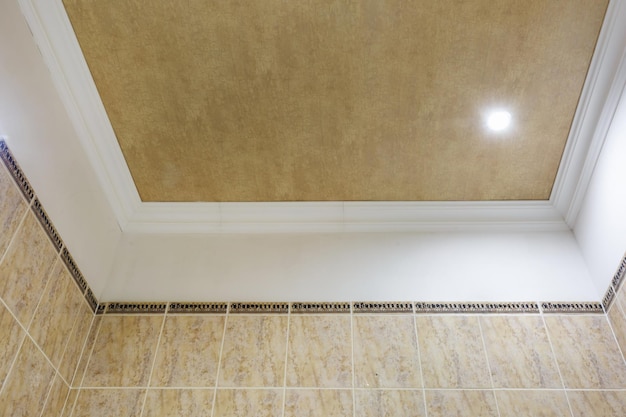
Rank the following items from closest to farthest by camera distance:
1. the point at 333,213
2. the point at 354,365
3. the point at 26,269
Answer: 1. the point at 26,269
2. the point at 354,365
3. the point at 333,213

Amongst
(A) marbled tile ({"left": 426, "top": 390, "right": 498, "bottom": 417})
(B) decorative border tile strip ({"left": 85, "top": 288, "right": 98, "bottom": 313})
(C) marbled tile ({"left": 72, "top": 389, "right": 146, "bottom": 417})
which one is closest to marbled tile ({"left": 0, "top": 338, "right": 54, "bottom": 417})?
(C) marbled tile ({"left": 72, "top": 389, "right": 146, "bottom": 417})

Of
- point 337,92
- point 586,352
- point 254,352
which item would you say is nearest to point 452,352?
point 586,352

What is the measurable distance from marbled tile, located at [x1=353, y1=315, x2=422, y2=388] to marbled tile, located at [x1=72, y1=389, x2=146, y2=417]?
0.77 metres

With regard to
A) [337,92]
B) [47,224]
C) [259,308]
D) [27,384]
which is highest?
[337,92]

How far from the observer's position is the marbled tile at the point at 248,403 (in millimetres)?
1835

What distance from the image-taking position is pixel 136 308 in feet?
6.95

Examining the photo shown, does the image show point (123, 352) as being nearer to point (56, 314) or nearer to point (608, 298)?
point (56, 314)

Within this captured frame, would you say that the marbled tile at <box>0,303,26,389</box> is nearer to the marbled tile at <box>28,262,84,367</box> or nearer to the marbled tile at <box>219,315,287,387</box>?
the marbled tile at <box>28,262,84,367</box>

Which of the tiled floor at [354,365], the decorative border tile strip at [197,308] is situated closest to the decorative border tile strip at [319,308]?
the tiled floor at [354,365]

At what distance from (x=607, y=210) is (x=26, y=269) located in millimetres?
2072

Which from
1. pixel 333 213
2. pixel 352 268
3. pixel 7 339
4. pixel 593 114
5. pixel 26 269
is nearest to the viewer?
pixel 7 339

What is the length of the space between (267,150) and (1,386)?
1.20 m

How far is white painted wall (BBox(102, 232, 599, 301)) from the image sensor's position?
2.14 meters

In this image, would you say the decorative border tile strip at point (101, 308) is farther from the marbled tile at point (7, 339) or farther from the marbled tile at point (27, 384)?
the marbled tile at point (7, 339)
